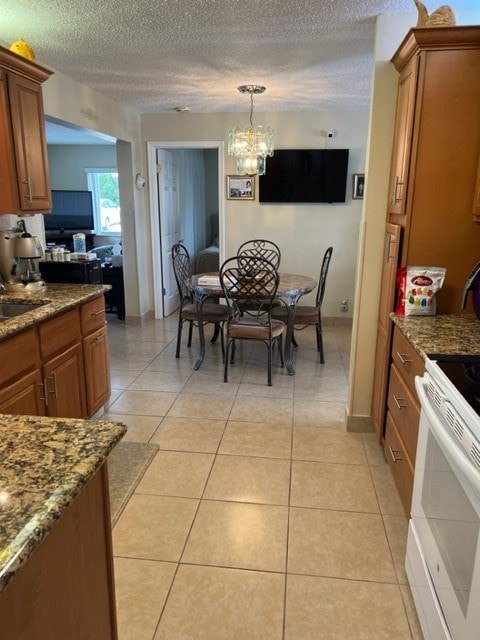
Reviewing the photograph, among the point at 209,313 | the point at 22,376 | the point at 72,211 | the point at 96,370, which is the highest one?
the point at 72,211

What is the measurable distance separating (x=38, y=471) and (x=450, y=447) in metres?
1.02

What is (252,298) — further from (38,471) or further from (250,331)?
(38,471)

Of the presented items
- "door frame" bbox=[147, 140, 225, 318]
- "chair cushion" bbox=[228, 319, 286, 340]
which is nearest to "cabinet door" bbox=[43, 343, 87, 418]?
"chair cushion" bbox=[228, 319, 286, 340]

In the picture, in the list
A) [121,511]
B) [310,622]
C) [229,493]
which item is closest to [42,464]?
[310,622]

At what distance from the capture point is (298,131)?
5.17 meters

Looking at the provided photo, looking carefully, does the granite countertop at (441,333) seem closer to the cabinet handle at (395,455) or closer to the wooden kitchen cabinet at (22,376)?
the cabinet handle at (395,455)

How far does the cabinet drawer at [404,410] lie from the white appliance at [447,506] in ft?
0.78

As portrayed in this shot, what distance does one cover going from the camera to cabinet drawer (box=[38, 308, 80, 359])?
235 centimetres

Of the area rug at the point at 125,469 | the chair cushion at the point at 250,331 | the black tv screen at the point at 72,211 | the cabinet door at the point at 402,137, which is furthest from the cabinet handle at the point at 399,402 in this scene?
the black tv screen at the point at 72,211

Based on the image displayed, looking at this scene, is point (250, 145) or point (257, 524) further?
point (250, 145)

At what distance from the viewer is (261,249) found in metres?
5.29

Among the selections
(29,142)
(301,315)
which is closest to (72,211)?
(301,315)

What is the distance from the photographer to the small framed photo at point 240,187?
5336 millimetres

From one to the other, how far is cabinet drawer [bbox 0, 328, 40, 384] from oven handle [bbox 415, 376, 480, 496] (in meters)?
1.70
